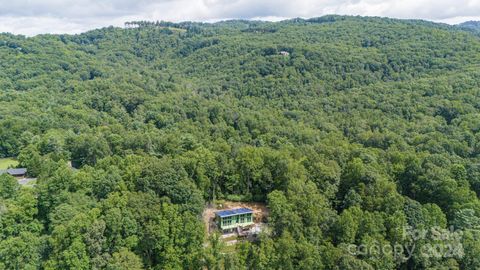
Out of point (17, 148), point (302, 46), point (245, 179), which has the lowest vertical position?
point (245, 179)

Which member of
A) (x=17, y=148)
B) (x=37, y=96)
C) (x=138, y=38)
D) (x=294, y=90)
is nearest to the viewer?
(x=17, y=148)

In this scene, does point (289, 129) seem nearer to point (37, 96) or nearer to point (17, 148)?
point (17, 148)

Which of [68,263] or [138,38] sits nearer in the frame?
[68,263]

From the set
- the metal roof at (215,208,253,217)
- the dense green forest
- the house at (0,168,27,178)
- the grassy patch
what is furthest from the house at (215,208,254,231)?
the grassy patch

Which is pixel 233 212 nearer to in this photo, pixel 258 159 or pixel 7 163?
pixel 258 159

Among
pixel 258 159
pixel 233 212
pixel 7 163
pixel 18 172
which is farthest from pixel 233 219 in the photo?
pixel 7 163

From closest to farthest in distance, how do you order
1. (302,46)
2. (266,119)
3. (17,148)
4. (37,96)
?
1. (17,148)
2. (266,119)
3. (37,96)
4. (302,46)

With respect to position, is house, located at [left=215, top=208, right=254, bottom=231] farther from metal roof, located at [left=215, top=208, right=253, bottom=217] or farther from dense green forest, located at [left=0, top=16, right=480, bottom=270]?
dense green forest, located at [left=0, top=16, right=480, bottom=270]

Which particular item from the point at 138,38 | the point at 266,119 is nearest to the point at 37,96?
the point at 266,119
